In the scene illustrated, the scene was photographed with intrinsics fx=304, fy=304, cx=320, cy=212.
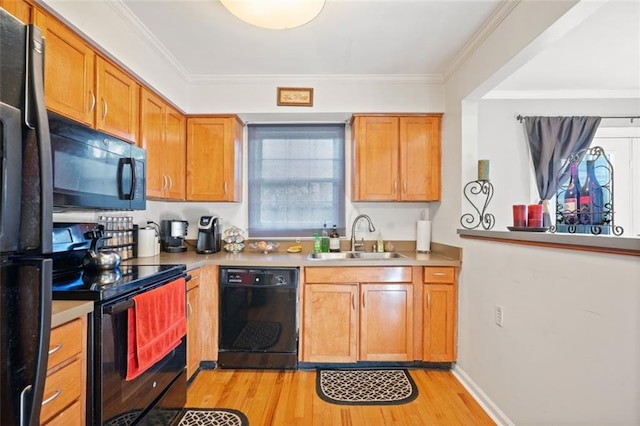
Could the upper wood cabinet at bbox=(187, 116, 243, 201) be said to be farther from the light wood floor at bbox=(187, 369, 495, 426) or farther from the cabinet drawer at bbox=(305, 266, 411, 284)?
the light wood floor at bbox=(187, 369, 495, 426)

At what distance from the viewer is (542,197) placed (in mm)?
2953

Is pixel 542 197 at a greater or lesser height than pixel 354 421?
greater

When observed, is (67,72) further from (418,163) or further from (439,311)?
(439,311)

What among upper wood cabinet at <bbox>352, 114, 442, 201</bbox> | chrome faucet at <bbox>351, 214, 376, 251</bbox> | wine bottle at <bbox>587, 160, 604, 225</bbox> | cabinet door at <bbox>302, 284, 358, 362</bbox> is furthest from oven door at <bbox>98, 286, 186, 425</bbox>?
wine bottle at <bbox>587, 160, 604, 225</bbox>

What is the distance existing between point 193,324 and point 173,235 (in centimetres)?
86

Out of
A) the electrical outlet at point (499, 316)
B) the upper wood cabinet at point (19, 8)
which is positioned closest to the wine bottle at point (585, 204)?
the electrical outlet at point (499, 316)

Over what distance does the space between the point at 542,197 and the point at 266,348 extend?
9.53 feet

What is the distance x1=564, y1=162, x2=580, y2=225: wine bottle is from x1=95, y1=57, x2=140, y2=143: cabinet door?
257cm

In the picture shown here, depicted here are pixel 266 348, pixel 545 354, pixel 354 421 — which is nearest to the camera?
pixel 545 354

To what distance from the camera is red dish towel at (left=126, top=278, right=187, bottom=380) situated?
4.53ft

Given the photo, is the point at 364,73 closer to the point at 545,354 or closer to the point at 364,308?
the point at 364,308

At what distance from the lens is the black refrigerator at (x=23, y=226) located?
642 millimetres

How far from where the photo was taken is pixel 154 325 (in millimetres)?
1525

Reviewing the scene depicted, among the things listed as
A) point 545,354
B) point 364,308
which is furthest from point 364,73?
point 545,354
